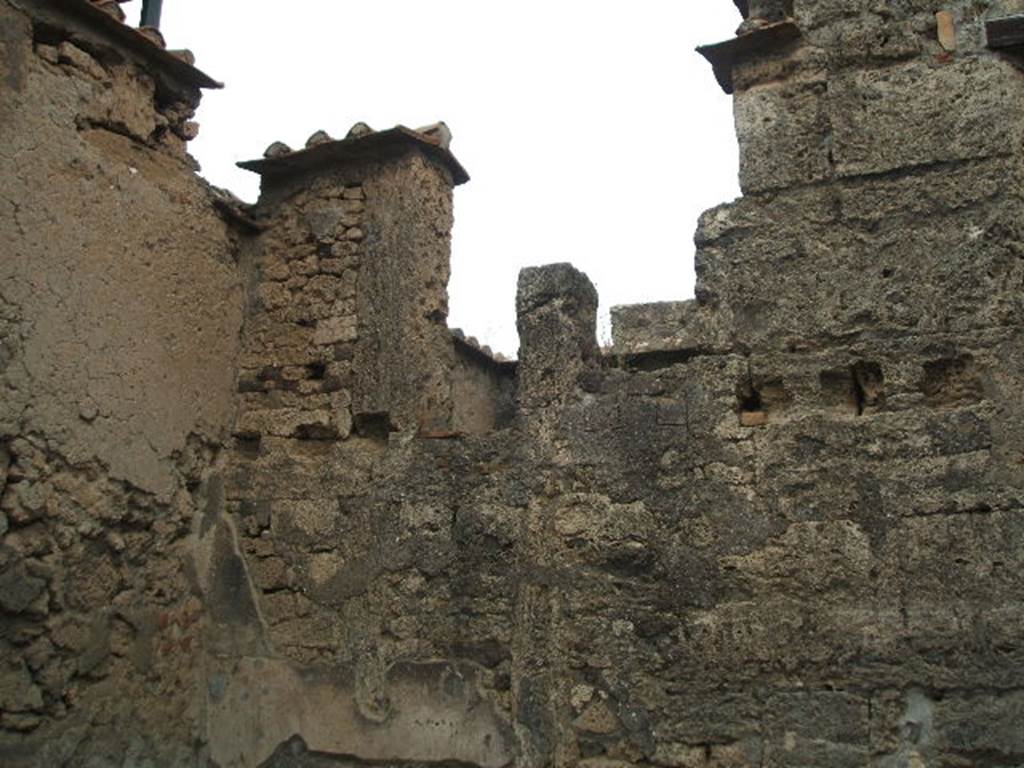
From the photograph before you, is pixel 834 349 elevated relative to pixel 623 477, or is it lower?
elevated

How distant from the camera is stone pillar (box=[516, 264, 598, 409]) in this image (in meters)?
4.54

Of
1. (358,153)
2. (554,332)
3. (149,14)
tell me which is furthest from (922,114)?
(149,14)

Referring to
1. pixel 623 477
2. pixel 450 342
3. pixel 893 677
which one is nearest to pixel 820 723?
pixel 893 677

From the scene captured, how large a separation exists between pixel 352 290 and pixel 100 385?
127cm

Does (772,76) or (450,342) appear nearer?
(772,76)

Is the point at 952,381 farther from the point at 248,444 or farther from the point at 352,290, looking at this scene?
the point at 248,444

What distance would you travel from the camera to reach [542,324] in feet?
15.2

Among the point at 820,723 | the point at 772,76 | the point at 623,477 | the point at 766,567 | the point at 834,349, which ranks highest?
the point at 772,76

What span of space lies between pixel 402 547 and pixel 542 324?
1152 millimetres

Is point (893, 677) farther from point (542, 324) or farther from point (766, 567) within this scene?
point (542, 324)

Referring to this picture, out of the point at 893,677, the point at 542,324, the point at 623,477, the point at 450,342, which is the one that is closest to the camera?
the point at 893,677

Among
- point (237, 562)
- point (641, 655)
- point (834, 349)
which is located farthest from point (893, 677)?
point (237, 562)

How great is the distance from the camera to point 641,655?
13.5ft

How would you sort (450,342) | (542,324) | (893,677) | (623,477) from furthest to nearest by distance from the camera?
(450,342)
(542,324)
(623,477)
(893,677)
